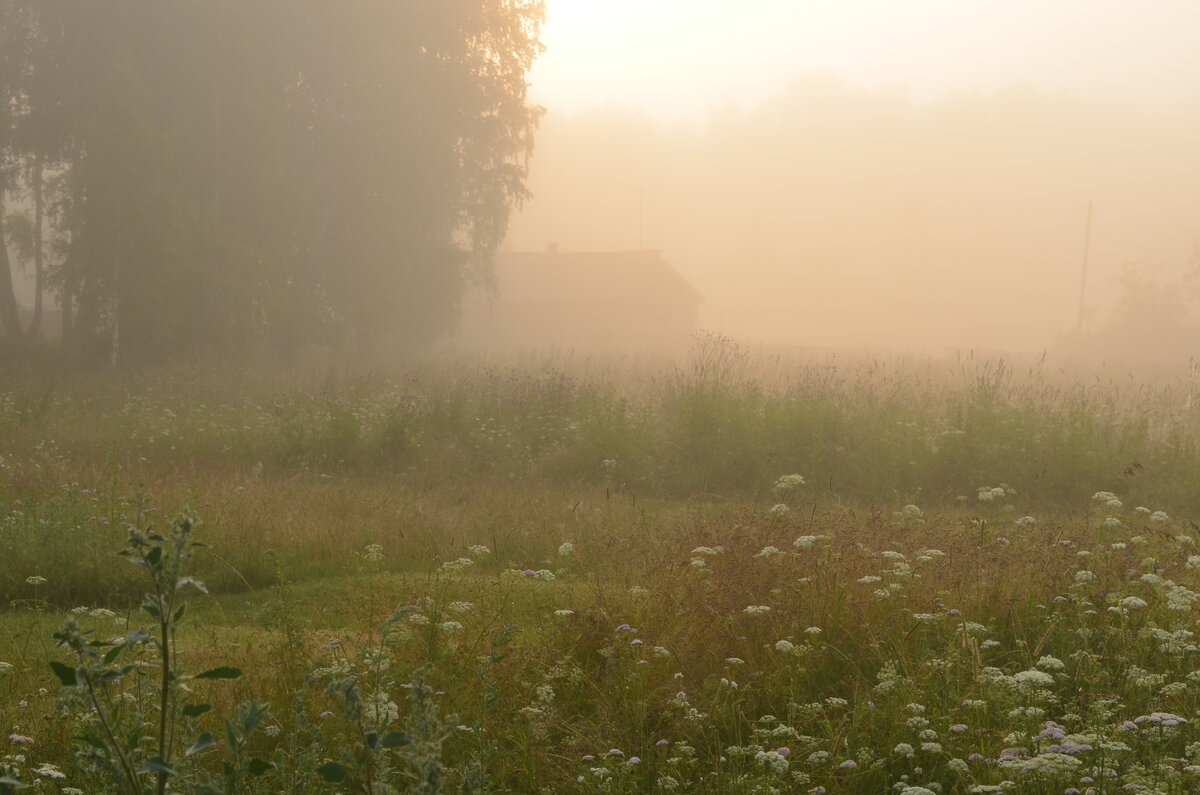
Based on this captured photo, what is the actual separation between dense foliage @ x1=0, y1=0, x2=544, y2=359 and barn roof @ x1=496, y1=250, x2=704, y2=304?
Result: 22.8 meters

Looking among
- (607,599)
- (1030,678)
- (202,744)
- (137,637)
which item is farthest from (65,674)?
(607,599)

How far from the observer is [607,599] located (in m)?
5.85

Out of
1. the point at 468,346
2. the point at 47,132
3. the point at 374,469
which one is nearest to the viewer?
the point at 374,469

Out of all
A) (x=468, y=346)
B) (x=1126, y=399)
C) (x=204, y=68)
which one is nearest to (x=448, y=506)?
(x=1126, y=399)

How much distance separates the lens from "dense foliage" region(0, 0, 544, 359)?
81.7 ft

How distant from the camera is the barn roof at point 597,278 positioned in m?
57.5

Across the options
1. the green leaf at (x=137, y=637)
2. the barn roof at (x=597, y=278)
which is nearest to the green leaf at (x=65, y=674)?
the green leaf at (x=137, y=637)

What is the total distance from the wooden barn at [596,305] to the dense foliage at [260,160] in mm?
21753

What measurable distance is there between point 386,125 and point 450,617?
1104 inches

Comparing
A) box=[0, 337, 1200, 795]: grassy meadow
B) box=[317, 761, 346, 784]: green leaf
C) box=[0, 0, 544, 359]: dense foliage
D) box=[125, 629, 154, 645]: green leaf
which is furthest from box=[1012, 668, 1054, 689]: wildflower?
box=[0, 0, 544, 359]: dense foliage

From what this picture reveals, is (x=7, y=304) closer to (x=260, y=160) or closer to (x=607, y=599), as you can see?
(x=260, y=160)

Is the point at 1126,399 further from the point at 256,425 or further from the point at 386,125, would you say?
the point at 386,125

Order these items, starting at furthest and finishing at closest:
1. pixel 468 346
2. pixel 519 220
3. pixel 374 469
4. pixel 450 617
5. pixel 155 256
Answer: pixel 519 220 → pixel 468 346 → pixel 155 256 → pixel 374 469 → pixel 450 617

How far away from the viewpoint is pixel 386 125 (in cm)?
3106
